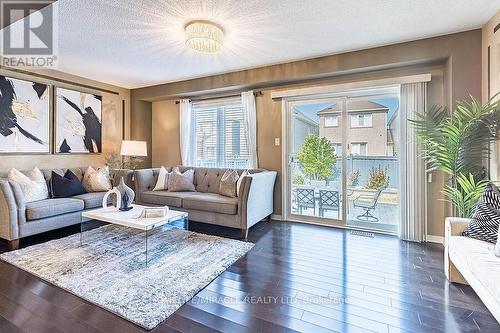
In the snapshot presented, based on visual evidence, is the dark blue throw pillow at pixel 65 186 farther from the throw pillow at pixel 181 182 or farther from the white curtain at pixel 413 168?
the white curtain at pixel 413 168

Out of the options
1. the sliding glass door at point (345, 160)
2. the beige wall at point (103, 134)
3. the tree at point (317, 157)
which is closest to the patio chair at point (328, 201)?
the sliding glass door at point (345, 160)

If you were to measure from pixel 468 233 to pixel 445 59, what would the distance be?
2156 millimetres

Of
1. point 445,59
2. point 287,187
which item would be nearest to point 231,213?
point 287,187

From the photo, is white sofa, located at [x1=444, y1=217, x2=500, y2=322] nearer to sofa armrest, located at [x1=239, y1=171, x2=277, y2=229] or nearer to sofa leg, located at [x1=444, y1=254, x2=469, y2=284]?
sofa leg, located at [x1=444, y1=254, x2=469, y2=284]

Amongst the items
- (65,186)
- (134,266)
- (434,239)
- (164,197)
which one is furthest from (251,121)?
(434,239)

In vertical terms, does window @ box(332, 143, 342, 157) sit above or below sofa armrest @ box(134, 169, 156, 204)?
above

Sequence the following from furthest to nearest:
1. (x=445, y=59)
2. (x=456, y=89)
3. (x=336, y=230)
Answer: (x=336, y=230)
(x=445, y=59)
(x=456, y=89)

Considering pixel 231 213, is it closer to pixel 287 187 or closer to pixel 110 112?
pixel 287 187

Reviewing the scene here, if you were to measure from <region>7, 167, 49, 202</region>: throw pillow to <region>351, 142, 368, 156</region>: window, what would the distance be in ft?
14.4

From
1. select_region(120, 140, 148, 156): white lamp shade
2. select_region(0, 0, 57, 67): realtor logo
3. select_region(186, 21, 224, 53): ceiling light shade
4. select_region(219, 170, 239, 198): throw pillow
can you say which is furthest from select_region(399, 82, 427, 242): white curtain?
select_region(120, 140, 148, 156): white lamp shade

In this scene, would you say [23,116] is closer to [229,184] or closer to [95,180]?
[95,180]

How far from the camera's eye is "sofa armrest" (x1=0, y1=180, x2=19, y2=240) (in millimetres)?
2910

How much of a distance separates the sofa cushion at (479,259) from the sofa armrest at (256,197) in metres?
2.11

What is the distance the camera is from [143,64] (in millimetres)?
4027
